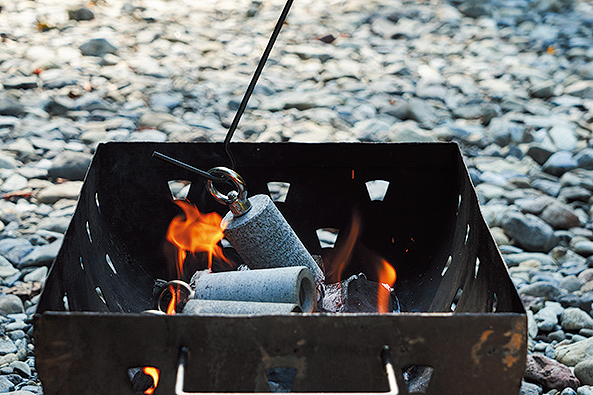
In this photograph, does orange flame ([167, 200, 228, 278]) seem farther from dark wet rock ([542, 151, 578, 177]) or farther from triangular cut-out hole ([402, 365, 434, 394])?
dark wet rock ([542, 151, 578, 177])

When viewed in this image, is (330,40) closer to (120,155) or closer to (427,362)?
(120,155)

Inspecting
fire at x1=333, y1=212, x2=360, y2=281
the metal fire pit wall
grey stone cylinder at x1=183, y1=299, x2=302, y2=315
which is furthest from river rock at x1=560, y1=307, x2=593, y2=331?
grey stone cylinder at x1=183, y1=299, x2=302, y2=315

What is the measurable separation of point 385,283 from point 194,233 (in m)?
0.73

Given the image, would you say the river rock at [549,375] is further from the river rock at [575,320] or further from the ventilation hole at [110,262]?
the ventilation hole at [110,262]

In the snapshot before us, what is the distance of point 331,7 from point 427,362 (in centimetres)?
639

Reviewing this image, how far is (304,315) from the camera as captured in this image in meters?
1.32

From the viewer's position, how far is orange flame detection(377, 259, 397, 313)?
85.7 inches

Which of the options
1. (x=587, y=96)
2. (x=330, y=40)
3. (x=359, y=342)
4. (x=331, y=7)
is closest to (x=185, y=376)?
(x=359, y=342)

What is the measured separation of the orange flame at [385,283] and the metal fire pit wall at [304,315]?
1.5 inches

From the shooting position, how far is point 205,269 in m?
2.38

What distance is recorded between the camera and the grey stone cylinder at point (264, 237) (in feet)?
6.72

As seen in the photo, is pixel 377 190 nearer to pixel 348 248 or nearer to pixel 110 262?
pixel 348 248

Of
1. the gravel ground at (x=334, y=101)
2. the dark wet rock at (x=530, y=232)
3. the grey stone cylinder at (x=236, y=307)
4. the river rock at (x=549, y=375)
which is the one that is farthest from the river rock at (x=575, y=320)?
the grey stone cylinder at (x=236, y=307)

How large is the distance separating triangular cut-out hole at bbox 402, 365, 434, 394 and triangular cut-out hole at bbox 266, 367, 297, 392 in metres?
0.35
